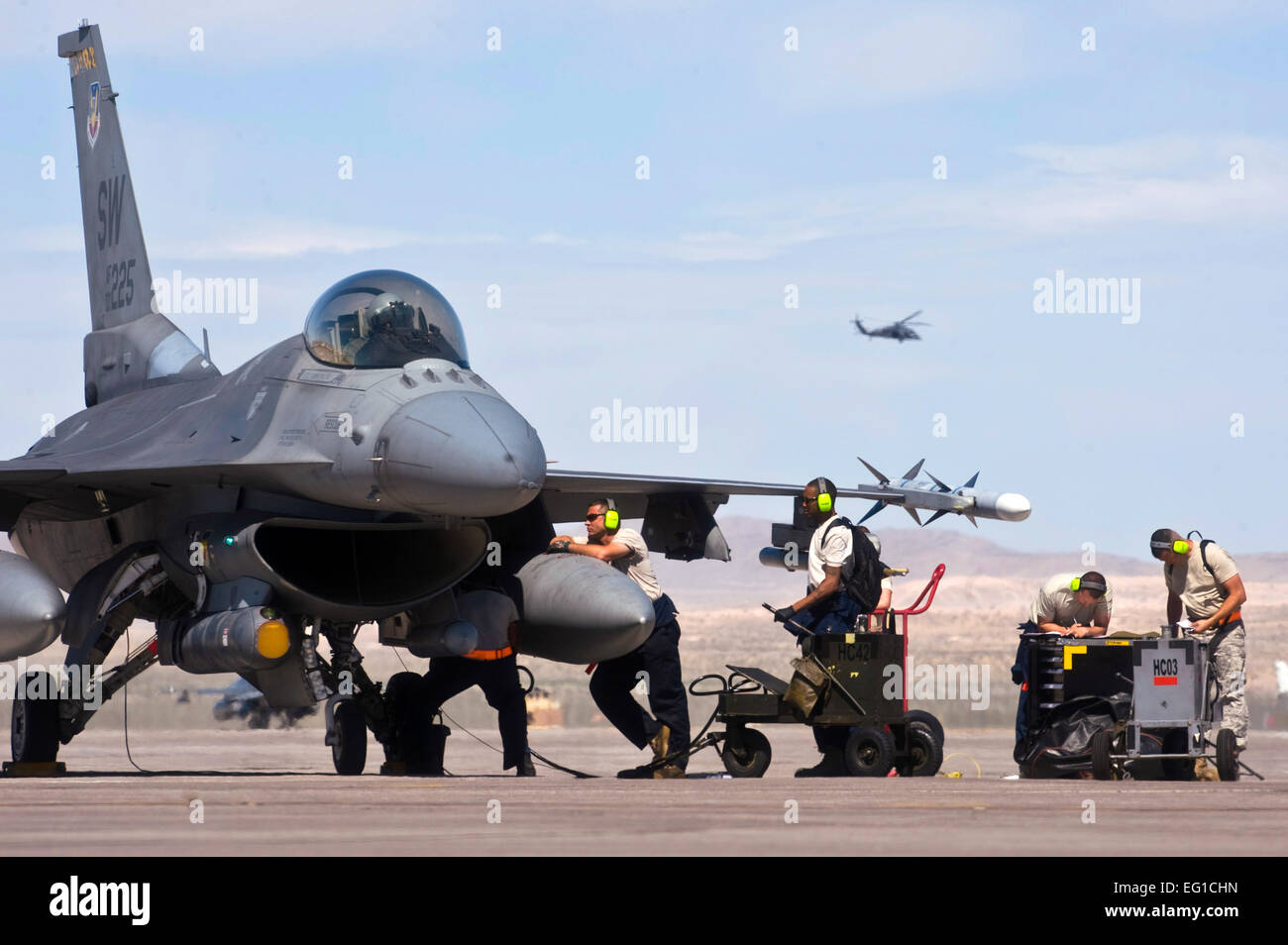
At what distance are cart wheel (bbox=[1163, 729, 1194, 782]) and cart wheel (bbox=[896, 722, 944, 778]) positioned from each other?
152 cm

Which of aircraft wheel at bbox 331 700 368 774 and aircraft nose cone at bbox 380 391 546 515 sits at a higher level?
aircraft nose cone at bbox 380 391 546 515

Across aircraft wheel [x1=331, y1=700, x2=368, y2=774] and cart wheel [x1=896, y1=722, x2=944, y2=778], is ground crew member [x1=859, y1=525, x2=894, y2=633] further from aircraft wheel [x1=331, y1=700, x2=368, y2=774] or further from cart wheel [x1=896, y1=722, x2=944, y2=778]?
aircraft wheel [x1=331, y1=700, x2=368, y2=774]

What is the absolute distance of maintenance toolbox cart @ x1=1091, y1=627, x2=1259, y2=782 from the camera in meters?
11.7

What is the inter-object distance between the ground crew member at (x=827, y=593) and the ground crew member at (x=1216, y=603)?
2.18m

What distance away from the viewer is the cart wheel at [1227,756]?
1186 centimetres

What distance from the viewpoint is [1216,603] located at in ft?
43.3

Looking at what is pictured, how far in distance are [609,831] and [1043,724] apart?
546cm

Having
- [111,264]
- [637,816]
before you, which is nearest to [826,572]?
[637,816]

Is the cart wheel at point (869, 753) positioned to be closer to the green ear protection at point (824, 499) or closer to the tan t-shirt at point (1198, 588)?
the green ear protection at point (824, 499)
